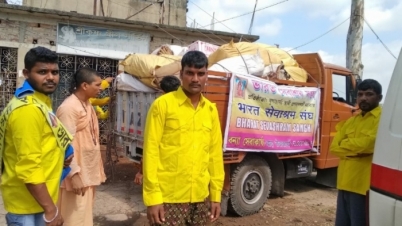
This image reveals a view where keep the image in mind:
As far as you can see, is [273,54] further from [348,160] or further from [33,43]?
[33,43]

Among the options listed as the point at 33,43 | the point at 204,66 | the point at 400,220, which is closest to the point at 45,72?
the point at 204,66

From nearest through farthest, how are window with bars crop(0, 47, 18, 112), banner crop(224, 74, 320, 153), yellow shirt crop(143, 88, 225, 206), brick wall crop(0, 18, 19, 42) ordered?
yellow shirt crop(143, 88, 225, 206) < banner crop(224, 74, 320, 153) < brick wall crop(0, 18, 19, 42) < window with bars crop(0, 47, 18, 112)

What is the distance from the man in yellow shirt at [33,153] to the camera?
192cm

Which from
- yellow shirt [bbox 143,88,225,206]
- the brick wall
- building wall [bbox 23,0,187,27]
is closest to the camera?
yellow shirt [bbox 143,88,225,206]

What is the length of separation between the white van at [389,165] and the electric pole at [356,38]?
6.99 metres

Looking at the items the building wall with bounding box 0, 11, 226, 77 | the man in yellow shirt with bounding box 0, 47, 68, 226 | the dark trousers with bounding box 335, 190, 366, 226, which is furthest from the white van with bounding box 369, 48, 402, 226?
the building wall with bounding box 0, 11, 226, 77

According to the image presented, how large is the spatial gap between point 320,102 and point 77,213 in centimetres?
413

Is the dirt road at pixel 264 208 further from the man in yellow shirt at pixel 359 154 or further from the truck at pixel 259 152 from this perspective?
the man in yellow shirt at pixel 359 154

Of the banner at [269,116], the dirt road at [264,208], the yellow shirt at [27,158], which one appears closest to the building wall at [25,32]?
the dirt road at [264,208]

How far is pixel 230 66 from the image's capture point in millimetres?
5012

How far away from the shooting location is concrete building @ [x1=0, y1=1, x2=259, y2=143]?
9398mm

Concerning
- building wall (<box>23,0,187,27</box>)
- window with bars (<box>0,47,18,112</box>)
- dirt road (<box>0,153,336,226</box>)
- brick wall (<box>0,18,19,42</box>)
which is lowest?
dirt road (<box>0,153,336,226</box>)

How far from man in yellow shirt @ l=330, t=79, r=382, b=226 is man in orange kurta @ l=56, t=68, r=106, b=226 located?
2.21 metres

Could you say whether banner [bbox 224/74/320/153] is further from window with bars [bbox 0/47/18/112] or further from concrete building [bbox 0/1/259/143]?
window with bars [bbox 0/47/18/112]
